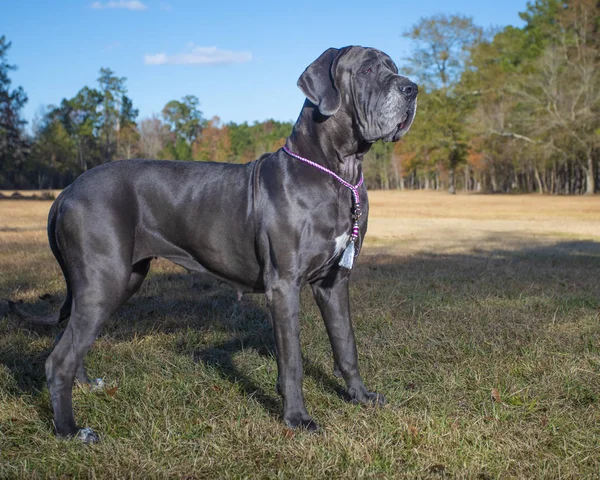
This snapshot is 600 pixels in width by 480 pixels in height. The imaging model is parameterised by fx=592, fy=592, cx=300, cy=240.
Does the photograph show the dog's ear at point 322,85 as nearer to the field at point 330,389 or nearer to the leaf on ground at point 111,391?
the field at point 330,389

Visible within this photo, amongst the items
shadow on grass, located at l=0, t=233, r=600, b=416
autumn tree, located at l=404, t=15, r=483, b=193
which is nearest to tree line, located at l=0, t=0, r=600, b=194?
autumn tree, located at l=404, t=15, r=483, b=193

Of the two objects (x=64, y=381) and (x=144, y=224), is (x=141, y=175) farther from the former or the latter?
(x=64, y=381)

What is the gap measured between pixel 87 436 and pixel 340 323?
63.6 inches

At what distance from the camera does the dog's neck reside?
3477 mm

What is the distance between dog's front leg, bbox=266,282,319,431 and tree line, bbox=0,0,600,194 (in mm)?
39541

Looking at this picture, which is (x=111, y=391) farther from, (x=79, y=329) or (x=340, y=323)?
(x=340, y=323)

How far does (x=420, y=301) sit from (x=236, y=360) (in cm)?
242

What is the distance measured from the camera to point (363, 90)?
3422 mm

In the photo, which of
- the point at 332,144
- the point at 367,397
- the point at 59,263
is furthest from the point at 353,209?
the point at 59,263

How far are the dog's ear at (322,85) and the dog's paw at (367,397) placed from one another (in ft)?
5.62

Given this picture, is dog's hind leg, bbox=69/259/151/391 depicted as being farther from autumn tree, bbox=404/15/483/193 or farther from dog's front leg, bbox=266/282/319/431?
autumn tree, bbox=404/15/483/193

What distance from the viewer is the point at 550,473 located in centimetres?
273

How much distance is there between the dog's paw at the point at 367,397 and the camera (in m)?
3.58

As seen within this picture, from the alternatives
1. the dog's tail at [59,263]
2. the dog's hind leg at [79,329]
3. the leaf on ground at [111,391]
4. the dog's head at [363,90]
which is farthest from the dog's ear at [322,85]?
the leaf on ground at [111,391]
